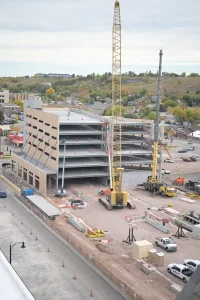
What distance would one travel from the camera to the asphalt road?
2820 centimetres

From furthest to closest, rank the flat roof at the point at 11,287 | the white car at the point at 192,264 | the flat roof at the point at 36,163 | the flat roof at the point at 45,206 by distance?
the flat roof at the point at 36,163 → the flat roof at the point at 45,206 → the white car at the point at 192,264 → the flat roof at the point at 11,287

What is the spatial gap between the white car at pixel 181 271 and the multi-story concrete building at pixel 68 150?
2471 centimetres

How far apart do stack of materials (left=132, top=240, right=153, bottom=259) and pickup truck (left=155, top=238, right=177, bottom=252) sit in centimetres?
224

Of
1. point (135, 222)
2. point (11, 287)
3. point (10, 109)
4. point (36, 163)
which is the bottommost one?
point (135, 222)

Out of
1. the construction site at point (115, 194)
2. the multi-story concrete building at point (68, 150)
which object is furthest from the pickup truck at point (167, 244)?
the multi-story concrete building at point (68, 150)

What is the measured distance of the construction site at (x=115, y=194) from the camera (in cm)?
3294

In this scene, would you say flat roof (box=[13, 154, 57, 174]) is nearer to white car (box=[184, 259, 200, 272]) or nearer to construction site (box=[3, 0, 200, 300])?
construction site (box=[3, 0, 200, 300])

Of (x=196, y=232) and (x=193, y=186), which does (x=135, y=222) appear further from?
(x=193, y=186)

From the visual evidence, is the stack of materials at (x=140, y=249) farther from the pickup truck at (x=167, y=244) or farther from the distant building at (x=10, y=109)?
the distant building at (x=10, y=109)

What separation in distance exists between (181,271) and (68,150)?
3128 centimetres

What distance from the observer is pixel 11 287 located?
22109mm

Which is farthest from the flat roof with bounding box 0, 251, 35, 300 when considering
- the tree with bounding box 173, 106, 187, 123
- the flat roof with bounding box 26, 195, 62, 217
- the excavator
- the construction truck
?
the tree with bounding box 173, 106, 187, 123

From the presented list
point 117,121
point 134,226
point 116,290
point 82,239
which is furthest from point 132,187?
point 116,290

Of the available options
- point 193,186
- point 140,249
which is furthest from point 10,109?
point 140,249
